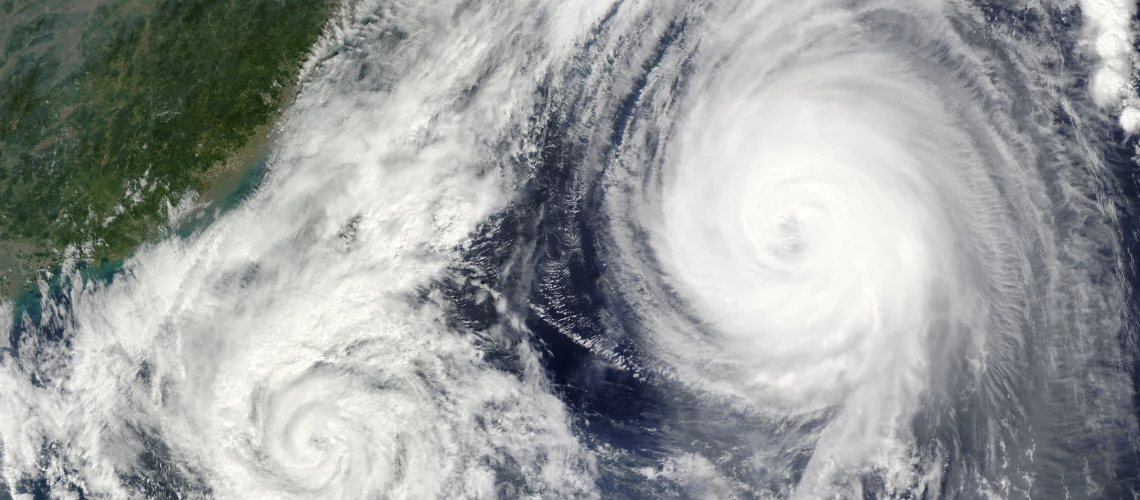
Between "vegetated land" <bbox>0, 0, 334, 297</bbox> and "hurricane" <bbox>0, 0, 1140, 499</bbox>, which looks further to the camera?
"vegetated land" <bbox>0, 0, 334, 297</bbox>

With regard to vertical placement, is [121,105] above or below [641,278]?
above

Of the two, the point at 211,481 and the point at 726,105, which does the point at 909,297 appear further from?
the point at 211,481

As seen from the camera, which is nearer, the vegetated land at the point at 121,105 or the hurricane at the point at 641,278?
the hurricane at the point at 641,278

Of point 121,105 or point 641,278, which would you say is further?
point 121,105
